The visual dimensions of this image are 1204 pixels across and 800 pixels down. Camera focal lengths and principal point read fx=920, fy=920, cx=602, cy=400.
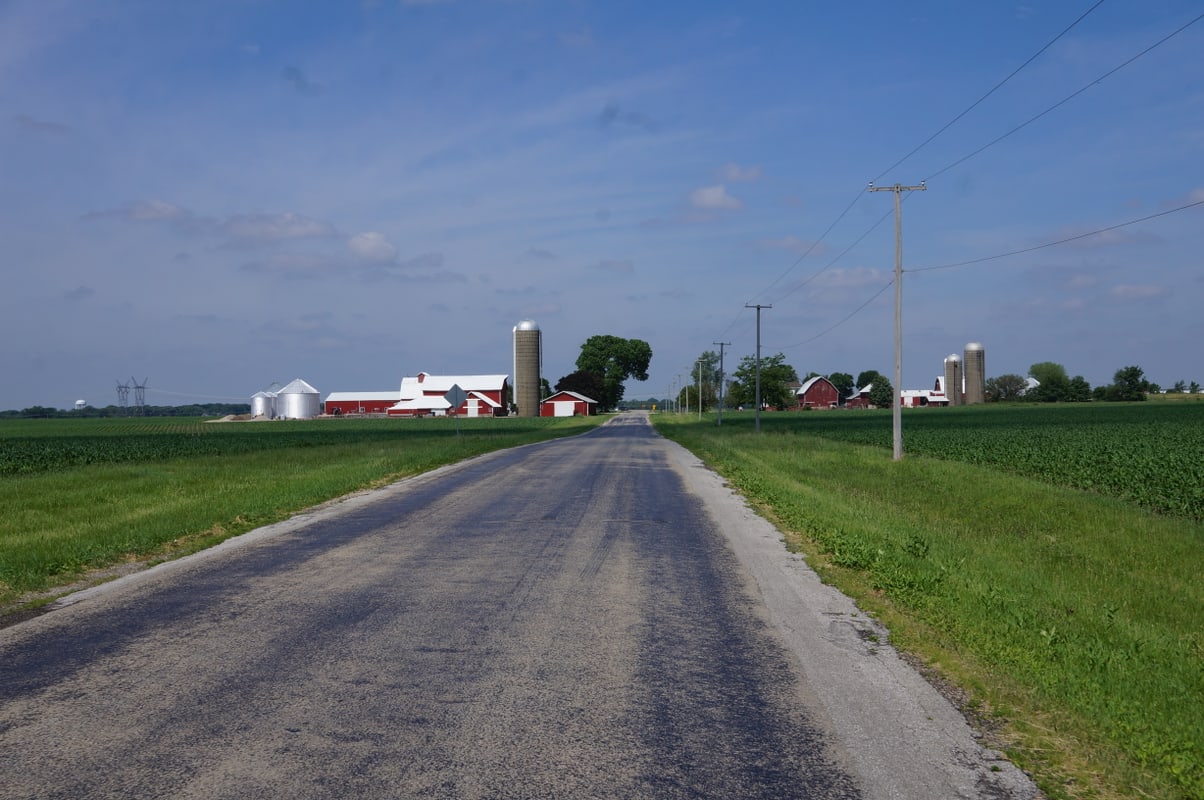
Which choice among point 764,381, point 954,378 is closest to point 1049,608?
point 764,381

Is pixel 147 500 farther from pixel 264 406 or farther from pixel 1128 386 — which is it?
pixel 1128 386

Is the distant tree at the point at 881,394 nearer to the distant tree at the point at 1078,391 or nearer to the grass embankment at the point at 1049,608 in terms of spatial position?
the distant tree at the point at 1078,391

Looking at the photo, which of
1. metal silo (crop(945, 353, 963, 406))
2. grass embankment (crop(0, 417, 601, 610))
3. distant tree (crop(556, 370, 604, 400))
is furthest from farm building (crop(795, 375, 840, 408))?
grass embankment (crop(0, 417, 601, 610))

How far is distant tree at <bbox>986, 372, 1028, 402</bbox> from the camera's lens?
172 m

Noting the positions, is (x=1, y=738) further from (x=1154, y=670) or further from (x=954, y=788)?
(x=1154, y=670)

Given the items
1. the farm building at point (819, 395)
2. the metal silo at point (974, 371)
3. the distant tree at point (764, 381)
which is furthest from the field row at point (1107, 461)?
the metal silo at point (974, 371)

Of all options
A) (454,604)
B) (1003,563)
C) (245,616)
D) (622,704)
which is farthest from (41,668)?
(1003,563)

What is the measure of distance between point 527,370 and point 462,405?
10.8m

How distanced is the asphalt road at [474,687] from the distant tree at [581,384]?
149m

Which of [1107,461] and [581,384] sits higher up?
[581,384]

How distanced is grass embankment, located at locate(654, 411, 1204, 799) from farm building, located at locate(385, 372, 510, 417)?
391 ft

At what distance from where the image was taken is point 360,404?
5945 inches

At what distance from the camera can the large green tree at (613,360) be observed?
608ft

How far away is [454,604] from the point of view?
8.76 m
